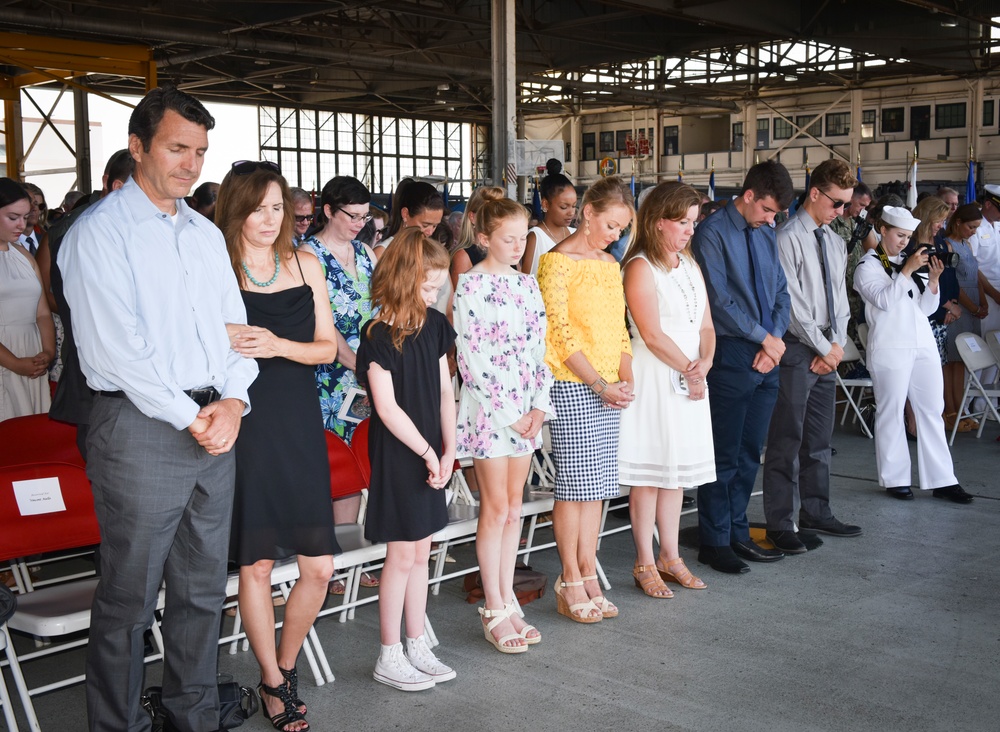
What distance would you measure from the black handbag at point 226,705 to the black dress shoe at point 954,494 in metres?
4.27

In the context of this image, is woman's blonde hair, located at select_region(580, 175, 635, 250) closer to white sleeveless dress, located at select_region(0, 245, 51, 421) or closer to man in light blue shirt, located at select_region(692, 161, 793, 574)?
man in light blue shirt, located at select_region(692, 161, 793, 574)

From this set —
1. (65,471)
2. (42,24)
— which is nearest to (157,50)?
(42,24)

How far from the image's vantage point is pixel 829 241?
5043 millimetres

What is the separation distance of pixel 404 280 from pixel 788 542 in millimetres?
2597

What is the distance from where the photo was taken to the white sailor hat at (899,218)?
5641 millimetres

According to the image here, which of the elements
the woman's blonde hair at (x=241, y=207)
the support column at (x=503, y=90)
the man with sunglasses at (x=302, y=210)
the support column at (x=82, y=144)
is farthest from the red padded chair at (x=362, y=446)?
the support column at (x=82, y=144)

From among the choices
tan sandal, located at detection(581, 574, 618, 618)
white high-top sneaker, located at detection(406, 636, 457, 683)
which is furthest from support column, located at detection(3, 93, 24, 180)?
white high-top sneaker, located at detection(406, 636, 457, 683)

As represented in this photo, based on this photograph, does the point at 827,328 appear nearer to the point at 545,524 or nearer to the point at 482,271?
the point at 545,524

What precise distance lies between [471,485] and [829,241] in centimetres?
212

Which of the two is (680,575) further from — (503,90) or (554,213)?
(503,90)

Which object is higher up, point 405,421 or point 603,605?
point 405,421

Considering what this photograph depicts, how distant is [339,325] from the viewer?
13.7 ft

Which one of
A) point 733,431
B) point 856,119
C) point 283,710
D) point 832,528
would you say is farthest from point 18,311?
point 856,119

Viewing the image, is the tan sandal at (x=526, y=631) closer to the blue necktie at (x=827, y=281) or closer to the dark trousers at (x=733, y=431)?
the dark trousers at (x=733, y=431)
